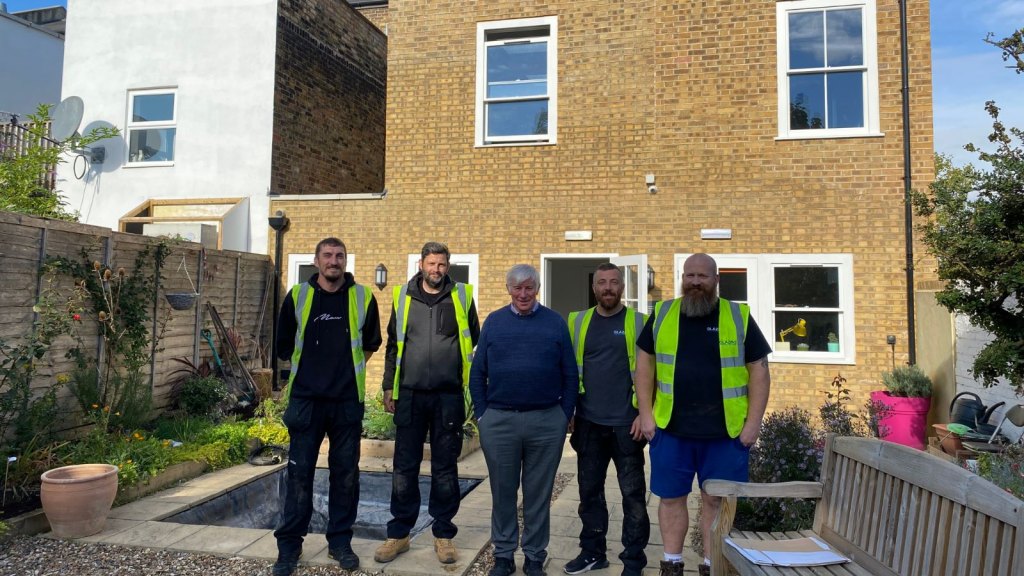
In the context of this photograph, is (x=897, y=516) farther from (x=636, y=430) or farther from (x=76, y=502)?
(x=76, y=502)

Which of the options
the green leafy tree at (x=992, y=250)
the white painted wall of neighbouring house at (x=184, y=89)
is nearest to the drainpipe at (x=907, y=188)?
the green leafy tree at (x=992, y=250)

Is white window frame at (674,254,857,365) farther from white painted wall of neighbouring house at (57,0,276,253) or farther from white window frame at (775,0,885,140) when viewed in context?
white painted wall of neighbouring house at (57,0,276,253)

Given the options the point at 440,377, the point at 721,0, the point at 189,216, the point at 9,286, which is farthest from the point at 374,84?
the point at 440,377

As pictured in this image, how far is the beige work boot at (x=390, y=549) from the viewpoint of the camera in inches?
156

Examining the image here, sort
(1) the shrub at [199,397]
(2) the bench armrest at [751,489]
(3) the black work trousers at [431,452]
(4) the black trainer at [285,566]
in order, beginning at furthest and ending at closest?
1. (1) the shrub at [199,397]
2. (3) the black work trousers at [431,452]
3. (4) the black trainer at [285,566]
4. (2) the bench armrest at [751,489]

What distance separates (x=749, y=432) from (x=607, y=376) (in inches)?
33.5

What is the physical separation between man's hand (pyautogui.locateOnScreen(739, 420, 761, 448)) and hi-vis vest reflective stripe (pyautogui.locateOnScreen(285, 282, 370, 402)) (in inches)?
86.6

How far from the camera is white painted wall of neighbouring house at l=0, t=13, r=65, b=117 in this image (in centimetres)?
1437

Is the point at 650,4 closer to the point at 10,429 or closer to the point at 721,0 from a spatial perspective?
the point at 721,0

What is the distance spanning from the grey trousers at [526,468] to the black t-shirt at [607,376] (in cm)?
20

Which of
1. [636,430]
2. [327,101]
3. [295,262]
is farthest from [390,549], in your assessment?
[327,101]

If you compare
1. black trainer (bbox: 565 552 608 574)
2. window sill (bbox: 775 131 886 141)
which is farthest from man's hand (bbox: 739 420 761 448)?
window sill (bbox: 775 131 886 141)

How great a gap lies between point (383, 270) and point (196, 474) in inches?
153

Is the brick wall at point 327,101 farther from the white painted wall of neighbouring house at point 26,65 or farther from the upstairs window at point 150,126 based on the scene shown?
the white painted wall of neighbouring house at point 26,65
